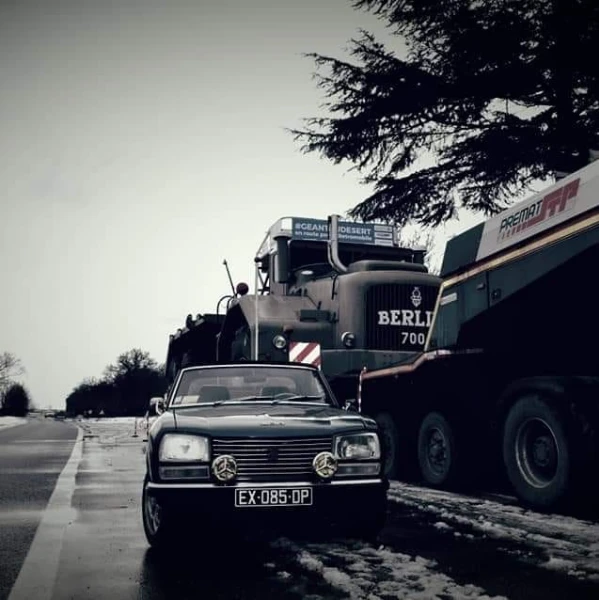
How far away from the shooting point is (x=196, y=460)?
499 cm

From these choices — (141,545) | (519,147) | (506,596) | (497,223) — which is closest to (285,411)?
(141,545)

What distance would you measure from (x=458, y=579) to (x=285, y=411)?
1.91 meters

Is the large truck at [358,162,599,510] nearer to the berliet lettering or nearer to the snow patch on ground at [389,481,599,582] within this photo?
the snow patch on ground at [389,481,599,582]

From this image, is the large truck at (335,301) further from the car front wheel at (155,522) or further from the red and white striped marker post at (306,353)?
the car front wheel at (155,522)

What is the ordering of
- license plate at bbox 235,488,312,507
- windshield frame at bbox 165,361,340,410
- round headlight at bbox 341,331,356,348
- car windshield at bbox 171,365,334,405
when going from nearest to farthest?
license plate at bbox 235,488,312,507 < windshield frame at bbox 165,361,340,410 < car windshield at bbox 171,365,334,405 < round headlight at bbox 341,331,356,348

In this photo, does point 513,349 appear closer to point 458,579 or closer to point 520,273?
point 520,273

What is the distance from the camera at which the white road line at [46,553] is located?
4094 mm

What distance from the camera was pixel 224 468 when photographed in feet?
16.3

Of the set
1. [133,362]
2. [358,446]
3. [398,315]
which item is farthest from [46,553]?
[133,362]

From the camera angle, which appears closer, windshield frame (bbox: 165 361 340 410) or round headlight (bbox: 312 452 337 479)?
round headlight (bbox: 312 452 337 479)

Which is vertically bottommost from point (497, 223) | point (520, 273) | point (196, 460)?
point (196, 460)

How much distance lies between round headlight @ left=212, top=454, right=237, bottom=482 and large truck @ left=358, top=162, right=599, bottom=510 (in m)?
3.01

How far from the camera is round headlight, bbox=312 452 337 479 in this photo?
5055mm

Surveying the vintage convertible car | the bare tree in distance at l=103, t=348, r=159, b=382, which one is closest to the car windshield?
the vintage convertible car
